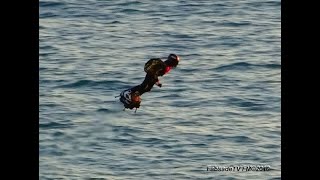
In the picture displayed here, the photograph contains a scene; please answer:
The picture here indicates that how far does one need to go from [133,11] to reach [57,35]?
1.80 meters

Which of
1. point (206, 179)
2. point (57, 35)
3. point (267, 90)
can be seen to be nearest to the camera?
point (206, 179)

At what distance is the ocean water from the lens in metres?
10.5

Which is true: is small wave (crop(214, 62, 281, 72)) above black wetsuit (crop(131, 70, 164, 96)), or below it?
below

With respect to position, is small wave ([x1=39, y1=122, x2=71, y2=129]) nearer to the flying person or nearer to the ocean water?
the ocean water

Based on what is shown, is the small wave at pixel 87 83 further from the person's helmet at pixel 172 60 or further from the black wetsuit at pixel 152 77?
the person's helmet at pixel 172 60

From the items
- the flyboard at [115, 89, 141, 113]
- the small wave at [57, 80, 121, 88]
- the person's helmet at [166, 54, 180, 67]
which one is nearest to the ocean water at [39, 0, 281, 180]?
the small wave at [57, 80, 121, 88]

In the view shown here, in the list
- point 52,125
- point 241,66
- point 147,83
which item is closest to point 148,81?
point 147,83

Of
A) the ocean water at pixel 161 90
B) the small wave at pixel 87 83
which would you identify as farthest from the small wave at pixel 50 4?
the small wave at pixel 87 83

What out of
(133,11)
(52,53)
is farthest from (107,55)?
(133,11)

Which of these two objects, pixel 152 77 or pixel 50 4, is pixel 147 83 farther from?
pixel 50 4

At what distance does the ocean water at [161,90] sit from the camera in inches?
413
